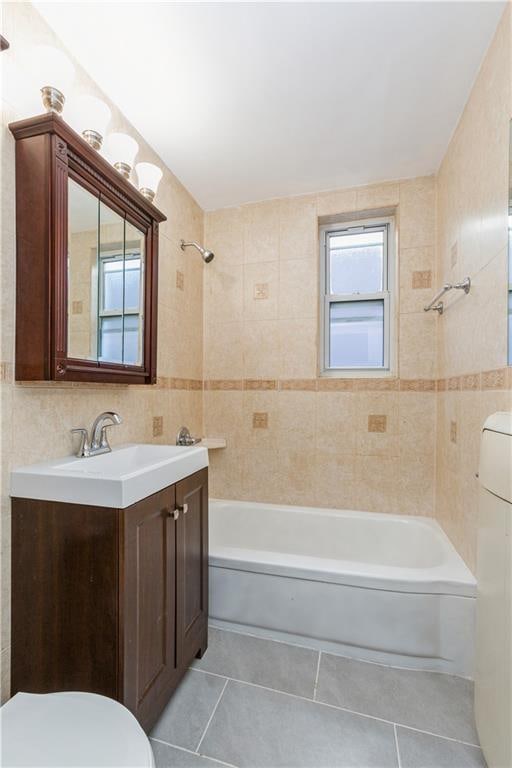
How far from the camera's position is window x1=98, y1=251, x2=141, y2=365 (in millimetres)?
1421

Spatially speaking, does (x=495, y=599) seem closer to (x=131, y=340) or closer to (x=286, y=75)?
(x=131, y=340)

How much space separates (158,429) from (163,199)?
4.37ft

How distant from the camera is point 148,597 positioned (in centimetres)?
110

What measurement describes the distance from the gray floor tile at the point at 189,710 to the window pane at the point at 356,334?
182cm

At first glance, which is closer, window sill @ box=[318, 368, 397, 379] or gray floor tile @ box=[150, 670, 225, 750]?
gray floor tile @ box=[150, 670, 225, 750]

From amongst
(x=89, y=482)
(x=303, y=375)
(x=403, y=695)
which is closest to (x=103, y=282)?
(x=89, y=482)

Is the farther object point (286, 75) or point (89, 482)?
point (286, 75)

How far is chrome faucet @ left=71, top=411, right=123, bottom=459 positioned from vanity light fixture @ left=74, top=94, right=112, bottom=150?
3.36 feet

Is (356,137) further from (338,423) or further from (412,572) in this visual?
(412,572)

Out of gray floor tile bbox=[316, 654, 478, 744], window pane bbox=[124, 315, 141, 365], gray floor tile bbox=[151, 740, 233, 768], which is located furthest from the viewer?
window pane bbox=[124, 315, 141, 365]

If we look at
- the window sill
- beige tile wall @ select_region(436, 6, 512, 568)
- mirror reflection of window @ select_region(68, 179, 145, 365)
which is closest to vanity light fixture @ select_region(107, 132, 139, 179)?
mirror reflection of window @ select_region(68, 179, 145, 365)

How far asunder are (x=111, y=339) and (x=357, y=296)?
164cm

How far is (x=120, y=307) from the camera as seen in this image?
60.2 inches

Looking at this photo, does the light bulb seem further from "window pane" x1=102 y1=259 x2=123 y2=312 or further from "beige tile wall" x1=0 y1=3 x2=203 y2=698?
"window pane" x1=102 y1=259 x2=123 y2=312
